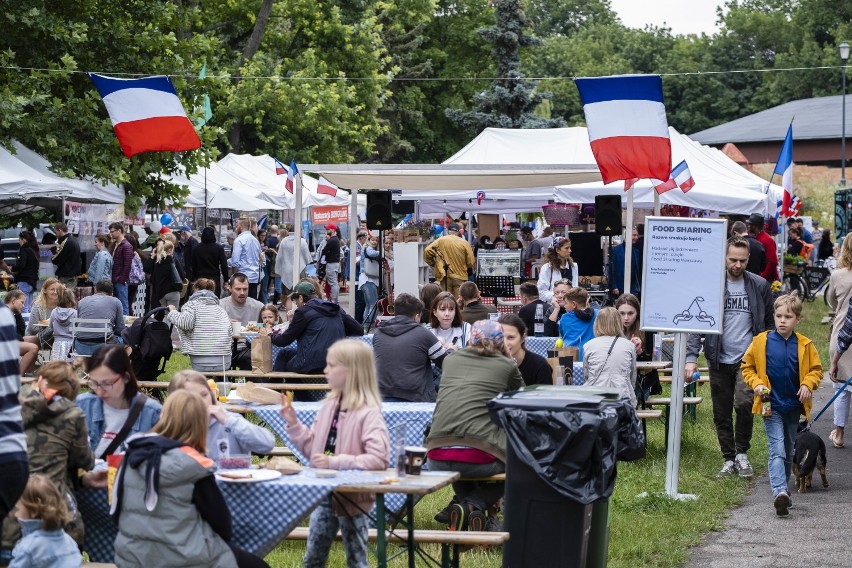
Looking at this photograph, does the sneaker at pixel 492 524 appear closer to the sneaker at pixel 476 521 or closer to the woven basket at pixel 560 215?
the sneaker at pixel 476 521

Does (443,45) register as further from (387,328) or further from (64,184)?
(387,328)

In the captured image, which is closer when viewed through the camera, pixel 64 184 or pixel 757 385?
pixel 757 385

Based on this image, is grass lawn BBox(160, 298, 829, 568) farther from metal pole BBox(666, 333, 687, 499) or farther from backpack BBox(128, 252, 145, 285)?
backpack BBox(128, 252, 145, 285)

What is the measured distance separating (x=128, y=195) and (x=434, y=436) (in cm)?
1592

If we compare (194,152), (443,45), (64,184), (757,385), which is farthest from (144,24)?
(443,45)

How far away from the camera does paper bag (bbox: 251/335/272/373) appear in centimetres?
1274

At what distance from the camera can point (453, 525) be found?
7.95 meters

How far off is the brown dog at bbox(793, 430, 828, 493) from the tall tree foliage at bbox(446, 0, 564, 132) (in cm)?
3218

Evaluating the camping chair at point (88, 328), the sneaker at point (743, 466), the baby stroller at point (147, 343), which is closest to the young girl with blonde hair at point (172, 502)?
the sneaker at point (743, 466)

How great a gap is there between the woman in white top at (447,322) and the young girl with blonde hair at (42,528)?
590 centimetres

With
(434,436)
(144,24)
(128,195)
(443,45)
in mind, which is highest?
(443,45)

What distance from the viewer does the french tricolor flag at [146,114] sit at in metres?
15.0

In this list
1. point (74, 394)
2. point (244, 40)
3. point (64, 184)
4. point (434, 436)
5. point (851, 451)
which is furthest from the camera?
point (244, 40)

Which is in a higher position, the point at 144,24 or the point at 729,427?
the point at 144,24
